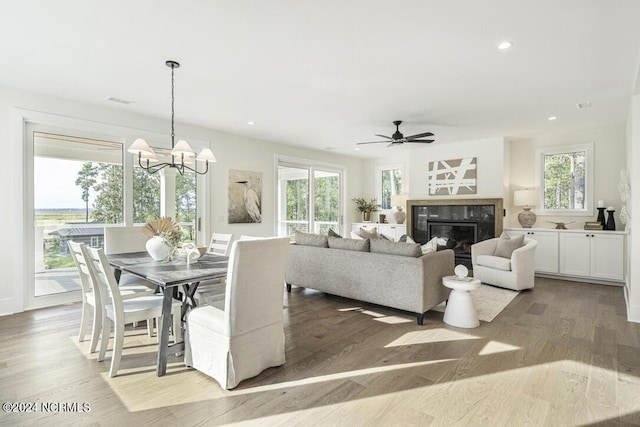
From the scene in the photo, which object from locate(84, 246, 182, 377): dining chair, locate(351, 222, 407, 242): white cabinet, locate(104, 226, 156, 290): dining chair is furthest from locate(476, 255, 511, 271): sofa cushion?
locate(104, 226, 156, 290): dining chair

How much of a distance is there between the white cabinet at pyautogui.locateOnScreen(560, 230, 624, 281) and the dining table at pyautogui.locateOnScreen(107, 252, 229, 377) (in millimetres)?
5675

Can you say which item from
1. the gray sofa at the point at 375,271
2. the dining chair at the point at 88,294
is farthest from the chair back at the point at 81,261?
the gray sofa at the point at 375,271

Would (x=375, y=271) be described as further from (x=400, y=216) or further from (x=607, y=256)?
(x=400, y=216)

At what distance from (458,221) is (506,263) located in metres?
1.85

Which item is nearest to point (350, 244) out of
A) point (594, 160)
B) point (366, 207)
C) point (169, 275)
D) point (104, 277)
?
point (169, 275)

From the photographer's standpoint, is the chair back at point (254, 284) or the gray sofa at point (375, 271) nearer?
the chair back at point (254, 284)

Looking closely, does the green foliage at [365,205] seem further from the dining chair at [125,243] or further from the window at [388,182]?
the dining chair at [125,243]

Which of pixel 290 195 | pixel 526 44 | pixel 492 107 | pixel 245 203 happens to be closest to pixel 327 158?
pixel 290 195

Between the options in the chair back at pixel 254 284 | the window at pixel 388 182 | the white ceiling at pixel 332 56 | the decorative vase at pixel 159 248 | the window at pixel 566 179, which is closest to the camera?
the chair back at pixel 254 284

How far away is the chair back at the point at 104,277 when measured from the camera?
2.34 m

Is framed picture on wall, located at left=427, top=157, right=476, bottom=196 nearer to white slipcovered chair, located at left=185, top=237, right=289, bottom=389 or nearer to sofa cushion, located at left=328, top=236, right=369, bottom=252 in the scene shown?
sofa cushion, located at left=328, top=236, right=369, bottom=252

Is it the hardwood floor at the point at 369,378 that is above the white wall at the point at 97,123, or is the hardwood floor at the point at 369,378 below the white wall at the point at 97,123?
below

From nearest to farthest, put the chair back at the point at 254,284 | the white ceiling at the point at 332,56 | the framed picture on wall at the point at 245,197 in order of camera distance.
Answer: the chair back at the point at 254,284 < the white ceiling at the point at 332,56 < the framed picture on wall at the point at 245,197

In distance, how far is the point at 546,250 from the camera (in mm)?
5824
